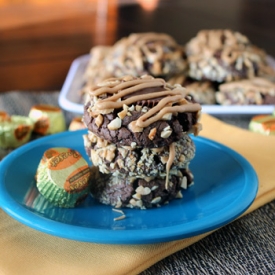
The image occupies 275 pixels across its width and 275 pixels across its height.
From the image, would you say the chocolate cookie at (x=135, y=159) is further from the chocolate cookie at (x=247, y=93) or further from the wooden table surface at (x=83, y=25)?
the wooden table surface at (x=83, y=25)

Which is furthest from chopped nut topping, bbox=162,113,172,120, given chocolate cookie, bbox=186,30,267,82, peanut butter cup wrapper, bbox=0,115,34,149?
chocolate cookie, bbox=186,30,267,82

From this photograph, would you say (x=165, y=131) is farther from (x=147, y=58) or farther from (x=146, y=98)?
(x=147, y=58)

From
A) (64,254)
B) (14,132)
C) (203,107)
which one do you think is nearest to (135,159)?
(64,254)

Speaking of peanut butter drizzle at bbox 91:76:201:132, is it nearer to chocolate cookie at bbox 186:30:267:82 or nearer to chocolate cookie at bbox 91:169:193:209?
chocolate cookie at bbox 91:169:193:209

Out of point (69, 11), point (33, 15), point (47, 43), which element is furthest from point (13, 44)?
point (69, 11)

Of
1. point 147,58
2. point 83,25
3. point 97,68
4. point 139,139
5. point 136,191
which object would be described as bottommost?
point 83,25

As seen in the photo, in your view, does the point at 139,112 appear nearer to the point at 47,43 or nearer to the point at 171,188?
the point at 171,188

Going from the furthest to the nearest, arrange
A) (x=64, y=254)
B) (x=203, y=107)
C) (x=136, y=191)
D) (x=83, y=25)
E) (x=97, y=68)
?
(x=83, y=25) < (x=97, y=68) < (x=203, y=107) < (x=136, y=191) < (x=64, y=254)
